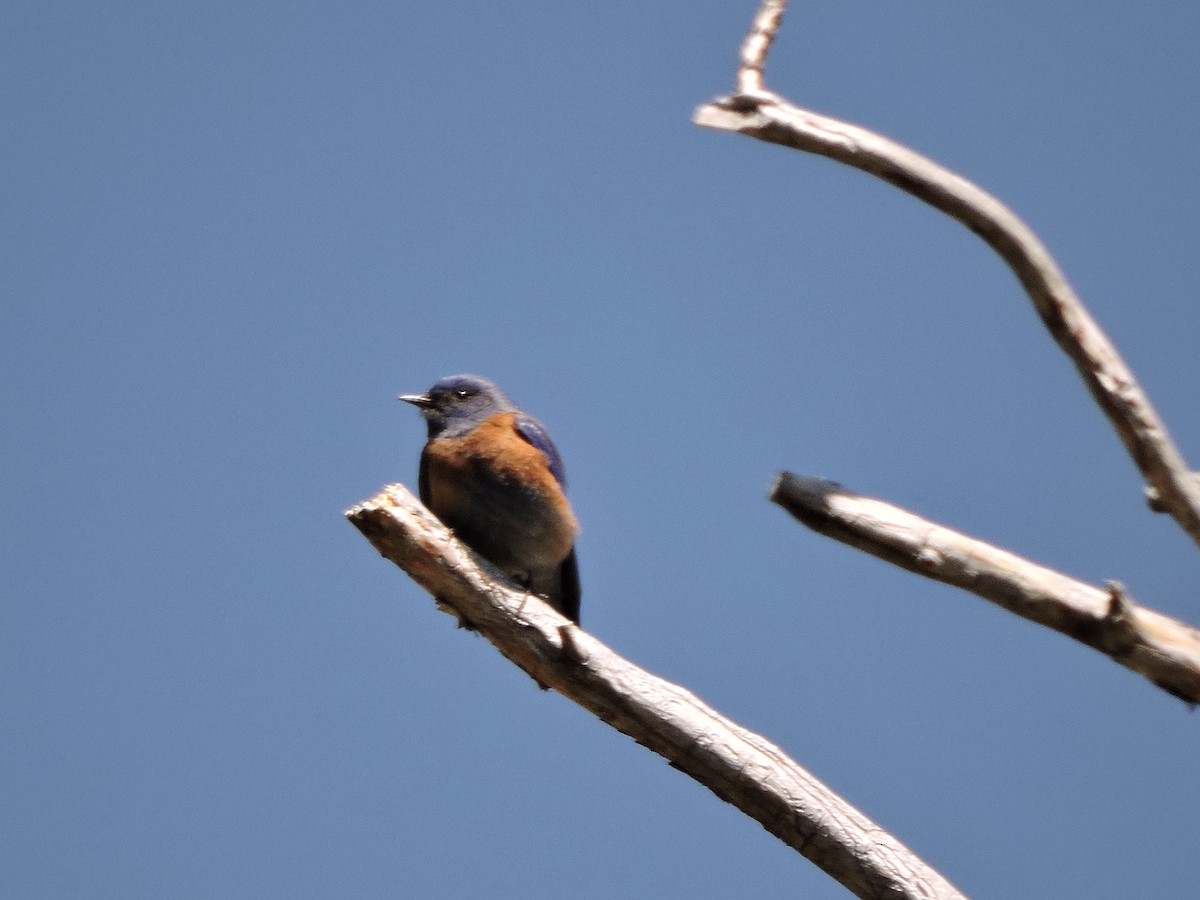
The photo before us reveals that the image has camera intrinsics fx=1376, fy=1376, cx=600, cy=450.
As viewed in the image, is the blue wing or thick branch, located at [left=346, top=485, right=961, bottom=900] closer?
thick branch, located at [left=346, top=485, right=961, bottom=900]

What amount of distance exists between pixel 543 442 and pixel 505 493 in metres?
0.61

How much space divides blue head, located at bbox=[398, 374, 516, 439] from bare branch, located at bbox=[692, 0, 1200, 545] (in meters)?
3.58

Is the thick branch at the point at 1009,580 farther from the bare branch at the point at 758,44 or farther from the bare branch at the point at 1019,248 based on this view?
the bare branch at the point at 758,44

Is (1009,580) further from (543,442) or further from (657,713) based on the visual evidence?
(543,442)

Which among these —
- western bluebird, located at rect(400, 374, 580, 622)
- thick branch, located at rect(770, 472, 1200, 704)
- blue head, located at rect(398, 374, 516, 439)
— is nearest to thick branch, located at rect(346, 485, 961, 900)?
thick branch, located at rect(770, 472, 1200, 704)

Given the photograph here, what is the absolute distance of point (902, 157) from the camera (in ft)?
17.0

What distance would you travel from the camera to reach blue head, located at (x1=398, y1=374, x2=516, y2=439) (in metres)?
8.60

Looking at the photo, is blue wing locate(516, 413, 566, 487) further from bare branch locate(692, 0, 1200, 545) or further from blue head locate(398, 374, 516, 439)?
bare branch locate(692, 0, 1200, 545)

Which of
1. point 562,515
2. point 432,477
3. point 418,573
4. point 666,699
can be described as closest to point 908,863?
point 666,699

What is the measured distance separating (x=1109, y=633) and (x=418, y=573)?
9.99 ft

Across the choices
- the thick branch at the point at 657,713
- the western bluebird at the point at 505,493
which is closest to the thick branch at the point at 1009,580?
the thick branch at the point at 657,713

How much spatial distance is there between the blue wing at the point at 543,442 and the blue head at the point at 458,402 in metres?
0.28

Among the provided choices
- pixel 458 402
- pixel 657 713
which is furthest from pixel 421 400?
pixel 657 713

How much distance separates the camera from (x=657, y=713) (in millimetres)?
5641
